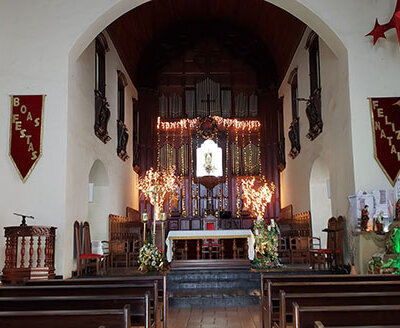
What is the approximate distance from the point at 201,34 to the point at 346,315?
14.7m

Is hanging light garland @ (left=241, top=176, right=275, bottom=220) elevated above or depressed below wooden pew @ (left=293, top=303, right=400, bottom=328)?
above

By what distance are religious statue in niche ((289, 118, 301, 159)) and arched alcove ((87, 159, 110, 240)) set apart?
489cm

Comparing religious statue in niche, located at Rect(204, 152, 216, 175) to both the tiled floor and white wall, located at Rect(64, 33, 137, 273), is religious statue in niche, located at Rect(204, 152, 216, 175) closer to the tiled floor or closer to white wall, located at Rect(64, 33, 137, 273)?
white wall, located at Rect(64, 33, 137, 273)

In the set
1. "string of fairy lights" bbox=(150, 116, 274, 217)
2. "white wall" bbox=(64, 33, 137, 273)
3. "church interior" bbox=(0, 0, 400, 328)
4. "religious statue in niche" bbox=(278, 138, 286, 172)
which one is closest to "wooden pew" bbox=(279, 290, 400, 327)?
"church interior" bbox=(0, 0, 400, 328)

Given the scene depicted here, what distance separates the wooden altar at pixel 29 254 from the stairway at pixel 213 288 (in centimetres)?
197

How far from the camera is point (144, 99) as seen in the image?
16.0 m

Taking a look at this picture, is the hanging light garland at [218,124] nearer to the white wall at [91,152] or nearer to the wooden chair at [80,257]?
the white wall at [91,152]

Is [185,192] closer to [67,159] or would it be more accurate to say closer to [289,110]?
[289,110]

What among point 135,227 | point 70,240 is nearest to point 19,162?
point 70,240

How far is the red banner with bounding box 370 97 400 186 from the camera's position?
27.2ft

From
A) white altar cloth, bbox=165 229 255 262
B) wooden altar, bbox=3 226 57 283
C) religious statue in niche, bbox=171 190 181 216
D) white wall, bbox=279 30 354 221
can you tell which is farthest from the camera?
religious statue in niche, bbox=171 190 181 216

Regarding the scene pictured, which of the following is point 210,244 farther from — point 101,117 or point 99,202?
point 101,117

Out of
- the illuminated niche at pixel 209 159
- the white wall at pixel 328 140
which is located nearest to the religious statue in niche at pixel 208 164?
the illuminated niche at pixel 209 159

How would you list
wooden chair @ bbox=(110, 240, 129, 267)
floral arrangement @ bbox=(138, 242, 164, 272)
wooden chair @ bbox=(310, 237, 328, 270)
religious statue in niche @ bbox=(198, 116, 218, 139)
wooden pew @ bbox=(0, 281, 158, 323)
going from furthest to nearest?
religious statue in niche @ bbox=(198, 116, 218, 139), wooden chair @ bbox=(110, 240, 129, 267), wooden chair @ bbox=(310, 237, 328, 270), floral arrangement @ bbox=(138, 242, 164, 272), wooden pew @ bbox=(0, 281, 158, 323)
